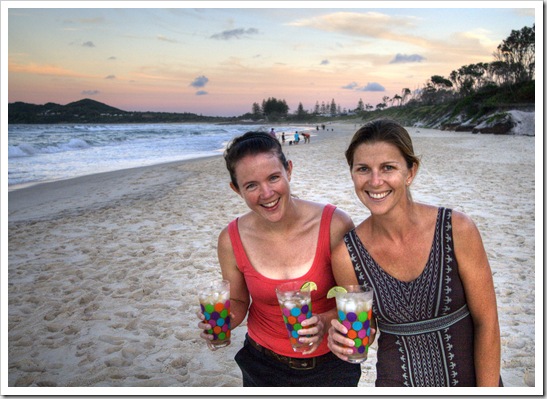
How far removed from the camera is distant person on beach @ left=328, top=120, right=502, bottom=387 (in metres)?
1.80

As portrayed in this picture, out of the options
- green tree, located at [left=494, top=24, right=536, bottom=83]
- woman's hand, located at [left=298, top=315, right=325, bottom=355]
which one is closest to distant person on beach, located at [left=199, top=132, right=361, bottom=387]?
woman's hand, located at [left=298, top=315, right=325, bottom=355]

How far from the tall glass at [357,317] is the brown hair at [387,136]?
2.15ft

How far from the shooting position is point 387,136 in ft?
5.98

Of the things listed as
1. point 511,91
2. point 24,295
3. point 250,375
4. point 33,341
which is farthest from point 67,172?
point 511,91

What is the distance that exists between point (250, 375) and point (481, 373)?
3.74ft

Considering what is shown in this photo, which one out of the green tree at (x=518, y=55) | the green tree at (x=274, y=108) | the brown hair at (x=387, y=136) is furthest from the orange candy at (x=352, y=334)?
the green tree at (x=274, y=108)

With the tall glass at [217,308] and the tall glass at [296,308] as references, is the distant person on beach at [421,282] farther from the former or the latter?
the tall glass at [217,308]

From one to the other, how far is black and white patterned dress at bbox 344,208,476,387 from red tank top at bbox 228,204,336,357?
27 centimetres

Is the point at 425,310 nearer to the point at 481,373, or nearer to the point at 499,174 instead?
the point at 481,373

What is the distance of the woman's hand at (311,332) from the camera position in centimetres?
180

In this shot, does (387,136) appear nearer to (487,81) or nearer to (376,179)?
(376,179)

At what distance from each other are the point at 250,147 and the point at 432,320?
1.16m

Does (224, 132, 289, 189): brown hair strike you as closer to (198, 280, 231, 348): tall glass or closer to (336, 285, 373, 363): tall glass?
(198, 280, 231, 348): tall glass

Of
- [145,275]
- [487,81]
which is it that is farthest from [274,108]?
[145,275]
